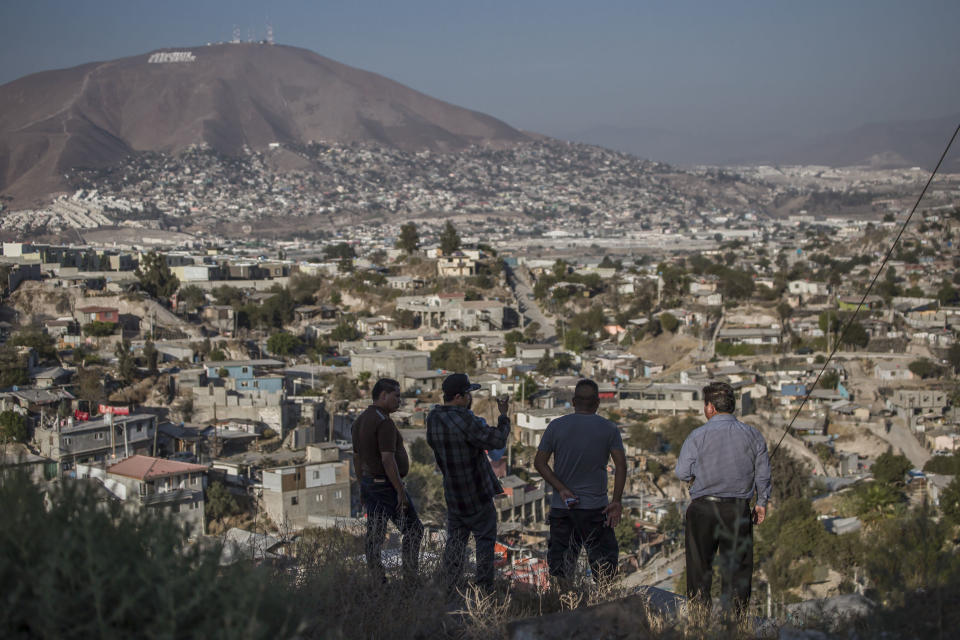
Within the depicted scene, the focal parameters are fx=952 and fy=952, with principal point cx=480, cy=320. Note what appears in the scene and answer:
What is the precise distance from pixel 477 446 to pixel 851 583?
5.57m

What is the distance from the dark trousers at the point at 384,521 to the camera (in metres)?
2.87

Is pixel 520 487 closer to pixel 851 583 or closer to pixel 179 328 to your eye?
pixel 851 583

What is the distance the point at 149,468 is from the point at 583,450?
25.4 ft

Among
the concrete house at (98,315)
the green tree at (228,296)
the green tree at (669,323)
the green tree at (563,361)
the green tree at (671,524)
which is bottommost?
the green tree at (671,524)

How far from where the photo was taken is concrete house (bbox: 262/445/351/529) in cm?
981

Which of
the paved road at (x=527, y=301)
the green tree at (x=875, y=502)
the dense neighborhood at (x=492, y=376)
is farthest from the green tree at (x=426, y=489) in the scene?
the paved road at (x=527, y=301)

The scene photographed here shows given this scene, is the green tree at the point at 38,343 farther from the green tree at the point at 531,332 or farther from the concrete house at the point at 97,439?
the green tree at the point at 531,332

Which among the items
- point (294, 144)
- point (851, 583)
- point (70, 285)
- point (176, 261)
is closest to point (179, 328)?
point (70, 285)

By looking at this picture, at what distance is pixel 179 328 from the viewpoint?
74.1ft

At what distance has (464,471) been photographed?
2.81 m

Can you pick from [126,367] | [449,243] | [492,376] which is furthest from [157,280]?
[492,376]

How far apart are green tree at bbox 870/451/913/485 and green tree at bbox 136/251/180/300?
1868 cm

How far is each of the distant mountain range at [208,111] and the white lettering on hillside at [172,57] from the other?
137 mm

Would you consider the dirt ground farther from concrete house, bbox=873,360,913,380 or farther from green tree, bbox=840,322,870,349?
concrete house, bbox=873,360,913,380
